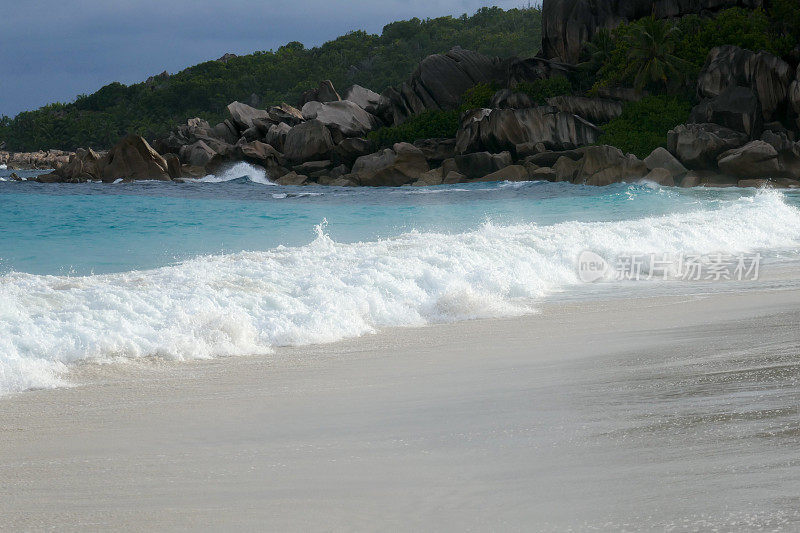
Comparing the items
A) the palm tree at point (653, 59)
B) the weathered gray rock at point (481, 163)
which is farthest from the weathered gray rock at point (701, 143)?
the palm tree at point (653, 59)

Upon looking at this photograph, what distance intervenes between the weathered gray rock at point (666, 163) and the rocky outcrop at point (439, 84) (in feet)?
64.9

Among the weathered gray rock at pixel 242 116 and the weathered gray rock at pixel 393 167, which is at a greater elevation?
the weathered gray rock at pixel 242 116

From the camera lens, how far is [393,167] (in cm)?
4216

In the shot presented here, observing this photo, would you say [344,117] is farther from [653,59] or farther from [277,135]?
[653,59]

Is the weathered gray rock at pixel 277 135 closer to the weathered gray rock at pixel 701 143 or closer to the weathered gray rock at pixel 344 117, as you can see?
the weathered gray rock at pixel 344 117

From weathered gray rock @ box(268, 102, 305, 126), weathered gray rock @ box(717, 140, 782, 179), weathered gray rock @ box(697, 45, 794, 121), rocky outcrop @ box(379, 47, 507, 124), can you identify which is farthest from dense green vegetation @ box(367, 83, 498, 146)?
weathered gray rock @ box(717, 140, 782, 179)

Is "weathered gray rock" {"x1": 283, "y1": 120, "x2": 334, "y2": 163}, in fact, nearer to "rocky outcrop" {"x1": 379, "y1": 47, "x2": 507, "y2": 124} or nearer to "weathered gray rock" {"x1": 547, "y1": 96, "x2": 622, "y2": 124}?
"rocky outcrop" {"x1": 379, "y1": 47, "x2": 507, "y2": 124}

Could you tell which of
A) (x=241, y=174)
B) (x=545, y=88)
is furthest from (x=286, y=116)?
(x=545, y=88)

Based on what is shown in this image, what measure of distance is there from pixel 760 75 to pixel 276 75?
73.6m

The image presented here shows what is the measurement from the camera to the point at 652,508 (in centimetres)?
258

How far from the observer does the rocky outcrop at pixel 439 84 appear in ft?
175

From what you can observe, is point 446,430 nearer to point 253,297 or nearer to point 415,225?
point 253,297

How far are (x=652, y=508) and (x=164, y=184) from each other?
40.9m

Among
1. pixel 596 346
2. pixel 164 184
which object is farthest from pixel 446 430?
pixel 164 184
